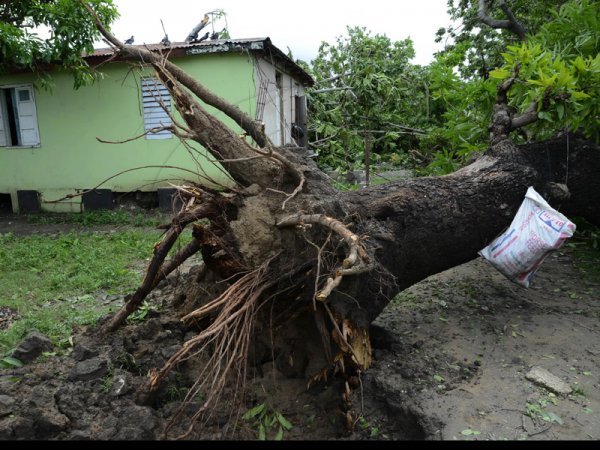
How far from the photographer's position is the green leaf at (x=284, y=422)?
2.73 meters

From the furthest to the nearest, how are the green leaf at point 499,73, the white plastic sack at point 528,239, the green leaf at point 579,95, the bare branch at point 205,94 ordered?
the green leaf at point 499,73 → the green leaf at point 579,95 → the white plastic sack at point 528,239 → the bare branch at point 205,94

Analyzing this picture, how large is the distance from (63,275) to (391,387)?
4.02 m

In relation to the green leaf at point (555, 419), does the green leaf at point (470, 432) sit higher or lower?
lower

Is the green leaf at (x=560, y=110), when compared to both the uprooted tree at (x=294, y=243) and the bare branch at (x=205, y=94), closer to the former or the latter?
the uprooted tree at (x=294, y=243)

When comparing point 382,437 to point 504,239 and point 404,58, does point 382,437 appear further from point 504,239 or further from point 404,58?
point 404,58

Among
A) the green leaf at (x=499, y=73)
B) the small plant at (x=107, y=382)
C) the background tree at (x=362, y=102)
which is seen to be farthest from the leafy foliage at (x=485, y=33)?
the small plant at (x=107, y=382)

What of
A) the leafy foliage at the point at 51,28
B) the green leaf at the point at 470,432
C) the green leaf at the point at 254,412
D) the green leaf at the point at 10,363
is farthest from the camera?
the leafy foliage at the point at 51,28

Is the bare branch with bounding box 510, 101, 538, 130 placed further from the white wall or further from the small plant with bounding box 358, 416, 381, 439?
the white wall

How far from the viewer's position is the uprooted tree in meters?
2.75

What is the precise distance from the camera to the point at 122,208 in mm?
9148

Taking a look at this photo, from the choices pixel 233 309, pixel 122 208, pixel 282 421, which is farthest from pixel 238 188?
pixel 122 208

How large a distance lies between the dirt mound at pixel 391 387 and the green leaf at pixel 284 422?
26 mm

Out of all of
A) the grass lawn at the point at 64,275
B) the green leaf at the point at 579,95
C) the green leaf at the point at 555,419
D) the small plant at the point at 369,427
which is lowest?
the small plant at the point at 369,427

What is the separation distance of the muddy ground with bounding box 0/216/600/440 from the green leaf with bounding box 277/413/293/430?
0.03 meters
